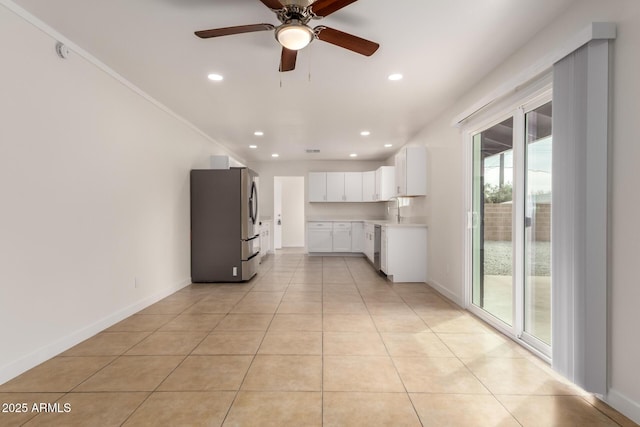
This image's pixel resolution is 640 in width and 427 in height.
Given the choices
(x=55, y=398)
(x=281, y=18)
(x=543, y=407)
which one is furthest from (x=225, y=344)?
(x=281, y=18)

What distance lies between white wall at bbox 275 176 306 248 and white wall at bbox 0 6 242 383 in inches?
253

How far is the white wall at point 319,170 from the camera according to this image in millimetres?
8727

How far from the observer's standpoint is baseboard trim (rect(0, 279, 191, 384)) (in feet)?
7.07

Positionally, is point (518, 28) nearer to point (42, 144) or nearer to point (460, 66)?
point (460, 66)

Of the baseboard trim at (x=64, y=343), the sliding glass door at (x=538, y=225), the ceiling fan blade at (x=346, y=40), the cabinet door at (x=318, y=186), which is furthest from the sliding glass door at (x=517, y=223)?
the cabinet door at (x=318, y=186)

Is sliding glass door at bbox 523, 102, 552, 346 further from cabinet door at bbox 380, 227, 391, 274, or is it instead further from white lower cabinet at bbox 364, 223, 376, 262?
white lower cabinet at bbox 364, 223, 376, 262

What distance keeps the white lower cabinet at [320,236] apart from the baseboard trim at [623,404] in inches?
259

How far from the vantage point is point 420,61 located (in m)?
3.00

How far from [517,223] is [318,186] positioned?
236 inches

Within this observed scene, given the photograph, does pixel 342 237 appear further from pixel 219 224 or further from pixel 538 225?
pixel 538 225

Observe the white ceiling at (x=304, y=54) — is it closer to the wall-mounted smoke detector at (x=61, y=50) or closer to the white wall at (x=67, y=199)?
the wall-mounted smoke detector at (x=61, y=50)

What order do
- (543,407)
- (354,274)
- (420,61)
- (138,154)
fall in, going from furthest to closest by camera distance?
1. (354,274)
2. (138,154)
3. (420,61)
4. (543,407)

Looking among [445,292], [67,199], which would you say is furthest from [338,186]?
[67,199]

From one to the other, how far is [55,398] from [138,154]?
2551mm
